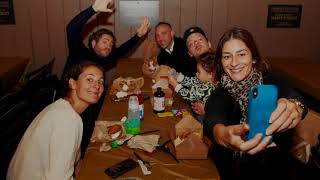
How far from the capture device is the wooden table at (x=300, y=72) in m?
3.33

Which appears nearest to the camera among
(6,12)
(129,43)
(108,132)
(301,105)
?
(301,105)

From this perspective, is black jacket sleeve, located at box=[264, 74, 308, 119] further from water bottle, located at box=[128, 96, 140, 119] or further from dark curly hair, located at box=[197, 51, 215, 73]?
water bottle, located at box=[128, 96, 140, 119]

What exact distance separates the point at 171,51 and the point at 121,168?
2275mm

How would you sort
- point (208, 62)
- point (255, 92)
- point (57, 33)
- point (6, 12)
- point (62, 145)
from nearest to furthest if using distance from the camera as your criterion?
point (255, 92) < point (62, 145) < point (208, 62) < point (6, 12) < point (57, 33)

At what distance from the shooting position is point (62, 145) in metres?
1.70

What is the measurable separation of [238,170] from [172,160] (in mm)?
381

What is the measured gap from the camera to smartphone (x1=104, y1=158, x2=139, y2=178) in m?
1.67

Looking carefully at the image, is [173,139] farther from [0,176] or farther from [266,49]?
[266,49]

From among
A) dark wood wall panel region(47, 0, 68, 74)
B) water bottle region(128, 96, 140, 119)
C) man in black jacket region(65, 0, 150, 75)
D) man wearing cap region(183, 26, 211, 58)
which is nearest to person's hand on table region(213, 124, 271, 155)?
water bottle region(128, 96, 140, 119)

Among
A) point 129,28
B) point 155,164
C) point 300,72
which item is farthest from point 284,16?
point 155,164

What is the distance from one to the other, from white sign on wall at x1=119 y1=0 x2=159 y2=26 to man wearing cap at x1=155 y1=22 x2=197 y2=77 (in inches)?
24.4

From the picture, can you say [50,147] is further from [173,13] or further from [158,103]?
[173,13]

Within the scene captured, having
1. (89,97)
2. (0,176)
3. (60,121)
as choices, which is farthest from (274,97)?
(0,176)

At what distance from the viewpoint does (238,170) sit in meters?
1.84
